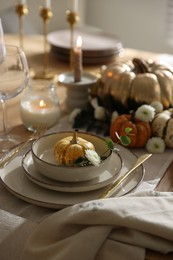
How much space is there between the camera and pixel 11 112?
4.33 feet

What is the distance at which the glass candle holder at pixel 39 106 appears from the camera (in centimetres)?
120

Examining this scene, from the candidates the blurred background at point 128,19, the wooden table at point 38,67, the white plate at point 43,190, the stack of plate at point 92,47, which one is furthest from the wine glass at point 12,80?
the blurred background at point 128,19

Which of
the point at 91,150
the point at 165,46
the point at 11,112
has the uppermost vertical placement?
the point at 91,150

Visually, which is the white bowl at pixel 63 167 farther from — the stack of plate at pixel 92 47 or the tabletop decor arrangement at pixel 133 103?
the stack of plate at pixel 92 47

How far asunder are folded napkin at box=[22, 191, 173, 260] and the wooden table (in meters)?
0.03

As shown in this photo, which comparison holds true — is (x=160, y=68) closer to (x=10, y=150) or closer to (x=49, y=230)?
(x=10, y=150)

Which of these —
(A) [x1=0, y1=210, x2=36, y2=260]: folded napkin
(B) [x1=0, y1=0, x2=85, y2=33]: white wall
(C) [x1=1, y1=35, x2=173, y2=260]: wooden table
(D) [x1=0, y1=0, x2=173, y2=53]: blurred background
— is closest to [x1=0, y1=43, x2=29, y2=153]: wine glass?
(C) [x1=1, y1=35, x2=173, y2=260]: wooden table

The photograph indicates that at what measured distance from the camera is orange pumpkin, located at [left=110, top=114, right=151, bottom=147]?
1104 mm

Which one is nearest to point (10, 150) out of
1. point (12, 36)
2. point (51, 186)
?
point (51, 186)

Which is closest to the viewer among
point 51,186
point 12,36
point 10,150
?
point 51,186

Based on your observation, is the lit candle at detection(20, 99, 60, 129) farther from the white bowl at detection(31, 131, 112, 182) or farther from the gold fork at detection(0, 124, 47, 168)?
the white bowl at detection(31, 131, 112, 182)

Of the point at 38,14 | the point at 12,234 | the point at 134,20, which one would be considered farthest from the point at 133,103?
the point at 134,20

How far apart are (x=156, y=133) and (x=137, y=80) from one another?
0.16 m

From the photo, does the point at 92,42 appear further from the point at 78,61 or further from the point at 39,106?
the point at 39,106
